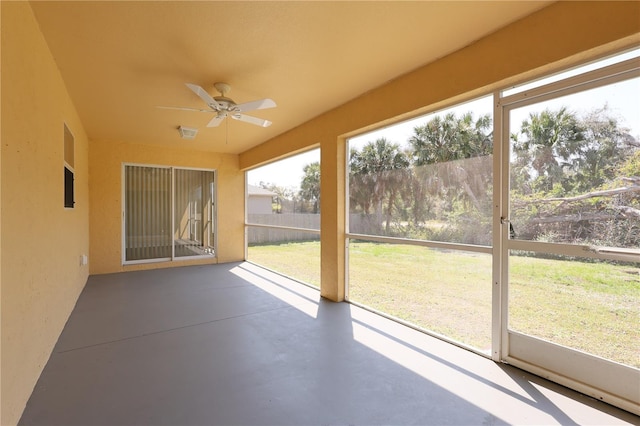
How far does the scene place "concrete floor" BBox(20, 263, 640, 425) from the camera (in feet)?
5.60

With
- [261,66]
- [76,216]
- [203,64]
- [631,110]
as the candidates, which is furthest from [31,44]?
[631,110]

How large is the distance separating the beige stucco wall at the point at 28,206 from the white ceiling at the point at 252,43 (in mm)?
300

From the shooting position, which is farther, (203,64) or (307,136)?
(307,136)

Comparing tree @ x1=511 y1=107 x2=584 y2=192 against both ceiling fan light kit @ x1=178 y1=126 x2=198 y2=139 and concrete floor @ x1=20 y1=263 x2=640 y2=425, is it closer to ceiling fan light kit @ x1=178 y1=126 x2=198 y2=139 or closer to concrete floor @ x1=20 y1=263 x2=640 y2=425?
concrete floor @ x1=20 y1=263 x2=640 y2=425

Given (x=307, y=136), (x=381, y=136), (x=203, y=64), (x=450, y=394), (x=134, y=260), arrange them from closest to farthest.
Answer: (x=450, y=394) < (x=203, y=64) < (x=381, y=136) < (x=307, y=136) < (x=134, y=260)

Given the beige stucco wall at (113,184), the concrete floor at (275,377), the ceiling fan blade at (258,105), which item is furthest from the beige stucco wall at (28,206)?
the beige stucco wall at (113,184)

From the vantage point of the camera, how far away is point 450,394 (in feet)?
6.26

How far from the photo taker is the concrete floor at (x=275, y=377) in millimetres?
1706

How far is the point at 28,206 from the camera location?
184 centimetres

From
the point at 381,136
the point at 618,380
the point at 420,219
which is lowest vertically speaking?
the point at 618,380

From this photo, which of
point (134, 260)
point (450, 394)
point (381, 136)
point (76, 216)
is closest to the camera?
point (450, 394)

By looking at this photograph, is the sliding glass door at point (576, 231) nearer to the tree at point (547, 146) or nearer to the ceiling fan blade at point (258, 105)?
the tree at point (547, 146)

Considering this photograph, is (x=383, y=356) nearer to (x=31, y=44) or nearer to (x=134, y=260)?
(x=31, y=44)

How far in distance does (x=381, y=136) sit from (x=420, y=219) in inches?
42.9
